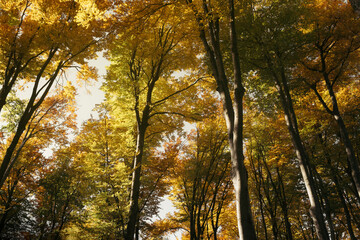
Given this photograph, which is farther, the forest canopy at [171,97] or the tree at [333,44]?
the tree at [333,44]

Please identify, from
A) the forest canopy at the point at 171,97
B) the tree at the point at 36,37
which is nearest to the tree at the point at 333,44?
the forest canopy at the point at 171,97

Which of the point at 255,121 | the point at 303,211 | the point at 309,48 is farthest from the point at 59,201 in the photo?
the point at 303,211

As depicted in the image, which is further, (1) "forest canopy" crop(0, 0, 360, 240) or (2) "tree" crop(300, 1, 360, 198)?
(2) "tree" crop(300, 1, 360, 198)

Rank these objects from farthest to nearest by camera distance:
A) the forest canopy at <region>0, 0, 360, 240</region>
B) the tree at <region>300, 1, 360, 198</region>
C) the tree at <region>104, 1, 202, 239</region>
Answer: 1. the tree at <region>300, 1, 360, 198</region>
2. the tree at <region>104, 1, 202, 239</region>
3. the forest canopy at <region>0, 0, 360, 240</region>

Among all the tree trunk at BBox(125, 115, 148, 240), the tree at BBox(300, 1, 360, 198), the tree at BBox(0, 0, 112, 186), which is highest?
the tree at BBox(300, 1, 360, 198)

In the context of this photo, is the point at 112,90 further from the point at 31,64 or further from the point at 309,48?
the point at 309,48

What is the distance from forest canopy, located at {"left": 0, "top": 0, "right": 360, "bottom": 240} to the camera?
19.1 feet

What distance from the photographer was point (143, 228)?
14336 mm

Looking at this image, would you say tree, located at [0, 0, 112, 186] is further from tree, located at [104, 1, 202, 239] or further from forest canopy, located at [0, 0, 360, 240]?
tree, located at [104, 1, 202, 239]

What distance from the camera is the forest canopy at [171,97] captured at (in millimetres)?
5816

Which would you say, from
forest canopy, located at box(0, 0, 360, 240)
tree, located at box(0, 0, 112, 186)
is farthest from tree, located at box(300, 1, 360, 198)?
tree, located at box(0, 0, 112, 186)

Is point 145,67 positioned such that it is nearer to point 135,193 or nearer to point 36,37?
point 36,37

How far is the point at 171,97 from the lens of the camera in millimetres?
8953

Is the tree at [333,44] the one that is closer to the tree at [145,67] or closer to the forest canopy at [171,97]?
the forest canopy at [171,97]
